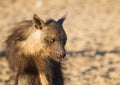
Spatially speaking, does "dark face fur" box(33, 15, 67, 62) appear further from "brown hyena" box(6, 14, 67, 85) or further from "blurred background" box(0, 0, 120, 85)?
"blurred background" box(0, 0, 120, 85)

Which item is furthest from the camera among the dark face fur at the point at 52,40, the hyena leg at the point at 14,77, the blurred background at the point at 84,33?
the blurred background at the point at 84,33

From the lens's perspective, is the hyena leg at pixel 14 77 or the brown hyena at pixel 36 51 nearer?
the brown hyena at pixel 36 51

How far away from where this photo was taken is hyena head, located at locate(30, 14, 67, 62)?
5.85 m

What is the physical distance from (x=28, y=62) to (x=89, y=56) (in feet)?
11.8

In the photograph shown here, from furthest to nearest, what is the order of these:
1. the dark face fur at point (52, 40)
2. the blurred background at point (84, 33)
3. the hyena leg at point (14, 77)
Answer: the blurred background at point (84, 33), the hyena leg at point (14, 77), the dark face fur at point (52, 40)

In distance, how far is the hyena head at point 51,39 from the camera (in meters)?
5.85

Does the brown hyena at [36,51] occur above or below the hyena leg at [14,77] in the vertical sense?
above

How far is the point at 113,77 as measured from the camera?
8.24 metres

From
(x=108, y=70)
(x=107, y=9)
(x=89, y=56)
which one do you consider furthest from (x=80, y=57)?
(x=107, y=9)

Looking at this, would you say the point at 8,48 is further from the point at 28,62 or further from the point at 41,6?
the point at 41,6

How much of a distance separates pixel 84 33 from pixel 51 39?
5785mm

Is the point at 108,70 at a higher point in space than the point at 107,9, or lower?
lower

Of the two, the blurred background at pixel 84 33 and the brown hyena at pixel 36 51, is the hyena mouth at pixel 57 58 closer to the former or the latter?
the brown hyena at pixel 36 51

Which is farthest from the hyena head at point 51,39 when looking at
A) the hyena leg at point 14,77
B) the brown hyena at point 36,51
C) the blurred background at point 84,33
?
the blurred background at point 84,33
